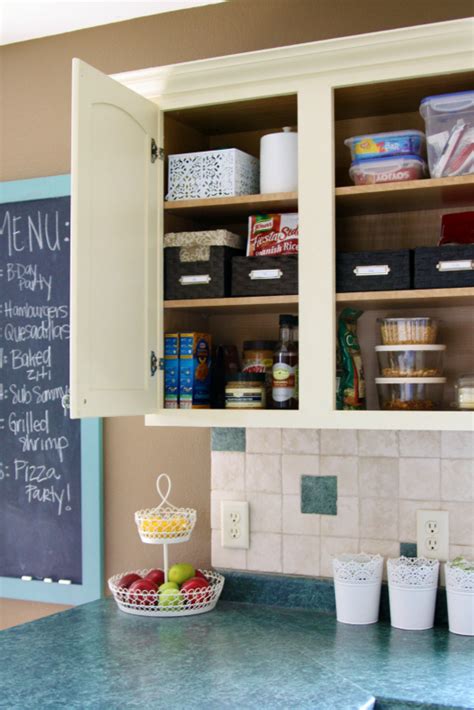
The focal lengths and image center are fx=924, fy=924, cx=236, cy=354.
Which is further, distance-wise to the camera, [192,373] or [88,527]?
[88,527]

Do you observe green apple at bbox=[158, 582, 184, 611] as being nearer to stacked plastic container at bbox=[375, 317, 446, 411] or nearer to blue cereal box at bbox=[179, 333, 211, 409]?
blue cereal box at bbox=[179, 333, 211, 409]

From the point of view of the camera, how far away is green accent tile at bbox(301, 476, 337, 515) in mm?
2355

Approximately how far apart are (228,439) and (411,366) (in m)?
0.59

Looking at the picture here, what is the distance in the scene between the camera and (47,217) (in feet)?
9.06

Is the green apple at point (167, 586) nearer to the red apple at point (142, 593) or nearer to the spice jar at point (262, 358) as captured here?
the red apple at point (142, 593)

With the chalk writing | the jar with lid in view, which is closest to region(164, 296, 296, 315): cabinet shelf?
the jar with lid

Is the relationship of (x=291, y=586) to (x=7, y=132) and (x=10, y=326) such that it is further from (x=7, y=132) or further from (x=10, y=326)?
(x=7, y=132)

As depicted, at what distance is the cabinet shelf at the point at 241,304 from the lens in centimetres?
214

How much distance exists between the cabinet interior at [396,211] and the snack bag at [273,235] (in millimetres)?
140

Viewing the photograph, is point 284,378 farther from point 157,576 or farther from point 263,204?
point 157,576

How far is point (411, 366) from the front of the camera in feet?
6.89

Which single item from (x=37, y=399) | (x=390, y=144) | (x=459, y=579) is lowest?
(x=459, y=579)

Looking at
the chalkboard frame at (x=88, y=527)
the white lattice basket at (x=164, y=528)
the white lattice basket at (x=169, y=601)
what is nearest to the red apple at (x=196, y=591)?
the white lattice basket at (x=169, y=601)

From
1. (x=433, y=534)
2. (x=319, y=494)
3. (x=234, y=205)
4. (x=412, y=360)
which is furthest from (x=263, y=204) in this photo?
(x=433, y=534)
